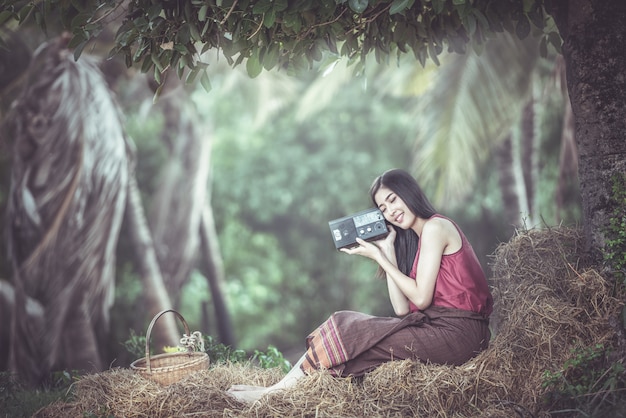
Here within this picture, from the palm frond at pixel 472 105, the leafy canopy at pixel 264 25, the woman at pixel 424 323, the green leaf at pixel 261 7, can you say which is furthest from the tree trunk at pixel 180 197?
the green leaf at pixel 261 7

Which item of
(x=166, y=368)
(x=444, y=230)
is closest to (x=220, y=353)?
(x=166, y=368)

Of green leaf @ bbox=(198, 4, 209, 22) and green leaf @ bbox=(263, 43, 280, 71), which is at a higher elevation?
green leaf @ bbox=(198, 4, 209, 22)

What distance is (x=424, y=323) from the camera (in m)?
3.42

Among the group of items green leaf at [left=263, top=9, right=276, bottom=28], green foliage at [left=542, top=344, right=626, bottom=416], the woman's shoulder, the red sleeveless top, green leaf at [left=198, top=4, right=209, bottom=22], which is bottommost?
green foliage at [left=542, top=344, right=626, bottom=416]

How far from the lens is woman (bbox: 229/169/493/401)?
11.0 ft

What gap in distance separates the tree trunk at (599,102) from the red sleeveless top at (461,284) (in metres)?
0.64

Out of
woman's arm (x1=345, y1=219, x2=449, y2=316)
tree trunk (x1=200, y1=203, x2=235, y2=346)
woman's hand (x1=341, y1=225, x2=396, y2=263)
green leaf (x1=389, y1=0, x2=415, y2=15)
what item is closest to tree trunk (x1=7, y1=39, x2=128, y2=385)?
tree trunk (x1=200, y1=203, x2=235, y2=346)

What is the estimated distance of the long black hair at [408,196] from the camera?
141 inches

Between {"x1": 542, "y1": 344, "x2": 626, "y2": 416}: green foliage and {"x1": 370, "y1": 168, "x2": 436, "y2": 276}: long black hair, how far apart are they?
1.08 m

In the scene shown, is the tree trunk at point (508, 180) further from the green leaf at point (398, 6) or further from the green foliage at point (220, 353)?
the green leaf at point (398, 6)

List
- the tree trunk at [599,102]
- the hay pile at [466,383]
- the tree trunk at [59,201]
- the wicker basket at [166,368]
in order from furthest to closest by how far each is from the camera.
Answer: the tree trunk at [59,201], the wicker basket at [166,368], the tree trunk at [599,102], the hay pile at [466,383]

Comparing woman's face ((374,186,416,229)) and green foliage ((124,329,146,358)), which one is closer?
woman's face ((374,186,416,229))

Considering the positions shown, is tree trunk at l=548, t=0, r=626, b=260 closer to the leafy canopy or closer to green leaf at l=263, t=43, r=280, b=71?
the leafy canopy

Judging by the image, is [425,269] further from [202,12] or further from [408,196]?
[202,12]
